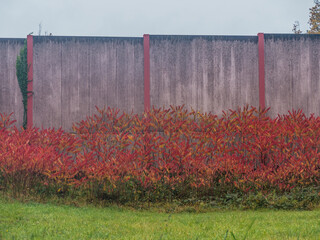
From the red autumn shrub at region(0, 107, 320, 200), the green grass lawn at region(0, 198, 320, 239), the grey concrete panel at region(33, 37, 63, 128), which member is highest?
the grey concrete panel at region(33, 37, 63, 128)

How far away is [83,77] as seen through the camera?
9711 millimetres

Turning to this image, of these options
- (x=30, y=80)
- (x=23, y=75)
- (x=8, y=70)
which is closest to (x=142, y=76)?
(x=30, y=80)

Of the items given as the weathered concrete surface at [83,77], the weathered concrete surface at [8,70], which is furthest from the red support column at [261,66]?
the weathered concrete surface at [8,70]

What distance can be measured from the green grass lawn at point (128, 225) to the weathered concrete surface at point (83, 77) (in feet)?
9.45

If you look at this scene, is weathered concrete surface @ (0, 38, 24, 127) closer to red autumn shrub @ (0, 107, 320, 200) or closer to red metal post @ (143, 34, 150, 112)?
red autumn shrub @ (0, 107, 320, 200)

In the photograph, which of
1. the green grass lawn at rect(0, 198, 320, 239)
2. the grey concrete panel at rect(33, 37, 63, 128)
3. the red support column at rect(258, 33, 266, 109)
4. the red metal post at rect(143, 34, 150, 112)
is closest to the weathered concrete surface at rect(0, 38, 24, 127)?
the grey concrete panel at rect(33, 37, 63, 128)

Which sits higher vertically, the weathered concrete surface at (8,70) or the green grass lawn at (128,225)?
the weathered concrete surface at (8,70)

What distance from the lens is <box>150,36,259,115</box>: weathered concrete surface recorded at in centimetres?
962

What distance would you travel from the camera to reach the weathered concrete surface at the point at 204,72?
962cm

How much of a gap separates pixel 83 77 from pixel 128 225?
5.05 meters

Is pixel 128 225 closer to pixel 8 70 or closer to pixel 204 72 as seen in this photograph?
pixel 204 72

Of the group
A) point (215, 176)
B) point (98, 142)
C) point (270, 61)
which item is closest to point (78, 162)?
point (98, 142)

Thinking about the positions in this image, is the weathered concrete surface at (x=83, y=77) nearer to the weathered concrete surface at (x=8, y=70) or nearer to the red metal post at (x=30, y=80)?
the red metal post at (x=30, y=80)

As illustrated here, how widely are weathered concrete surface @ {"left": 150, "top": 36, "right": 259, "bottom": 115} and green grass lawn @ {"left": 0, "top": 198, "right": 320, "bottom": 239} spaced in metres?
3.10
